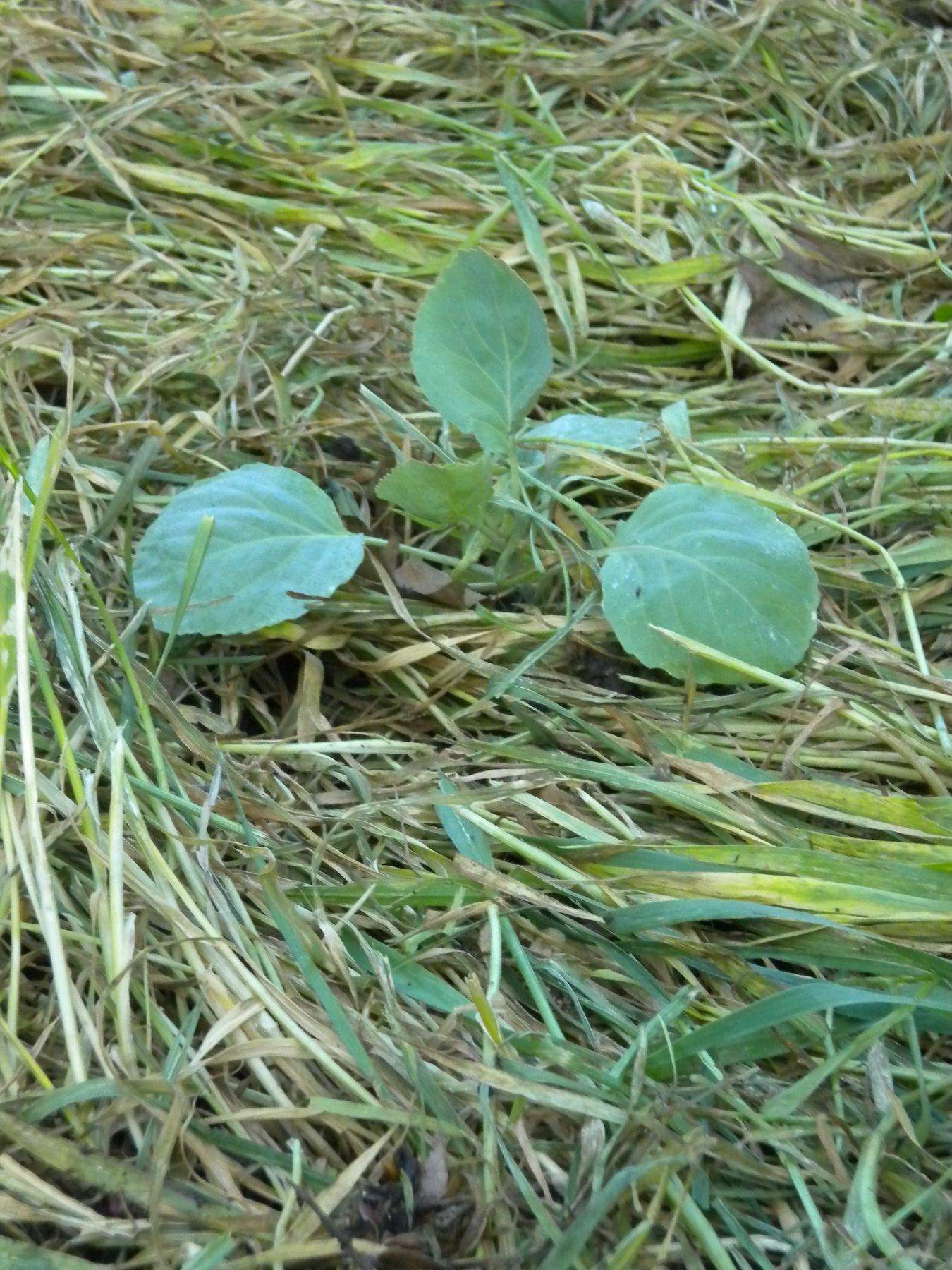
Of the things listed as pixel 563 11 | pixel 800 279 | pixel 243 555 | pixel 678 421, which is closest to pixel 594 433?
pixel 678 421

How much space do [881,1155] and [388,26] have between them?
62.2 inches

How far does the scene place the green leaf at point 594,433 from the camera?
1.02 meters

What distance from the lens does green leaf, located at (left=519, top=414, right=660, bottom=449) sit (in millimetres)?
1020

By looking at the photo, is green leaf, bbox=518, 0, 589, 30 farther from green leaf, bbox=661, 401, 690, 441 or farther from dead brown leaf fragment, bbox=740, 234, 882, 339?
green leaf, bbox=661, 401, 690, 441

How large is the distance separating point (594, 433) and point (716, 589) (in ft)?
0.75

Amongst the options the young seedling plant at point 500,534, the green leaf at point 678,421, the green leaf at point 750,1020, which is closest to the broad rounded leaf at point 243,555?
the young seedling plant at point 500,534

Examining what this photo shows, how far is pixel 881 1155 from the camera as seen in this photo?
622 mm

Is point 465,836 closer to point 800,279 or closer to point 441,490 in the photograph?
point 441,490


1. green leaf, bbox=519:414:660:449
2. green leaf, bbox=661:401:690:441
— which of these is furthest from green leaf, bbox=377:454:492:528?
green leaf, bbox=661:401:690:441

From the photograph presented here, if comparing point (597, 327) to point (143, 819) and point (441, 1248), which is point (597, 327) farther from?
point (441, 1248)

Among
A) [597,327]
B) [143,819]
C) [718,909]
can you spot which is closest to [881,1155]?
[718,909]

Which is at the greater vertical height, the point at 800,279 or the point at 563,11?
the point at 563,11

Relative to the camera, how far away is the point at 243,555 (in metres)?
0.92

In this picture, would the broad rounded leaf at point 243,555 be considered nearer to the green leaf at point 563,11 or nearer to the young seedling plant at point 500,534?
the young seedling plant at point 500,534
